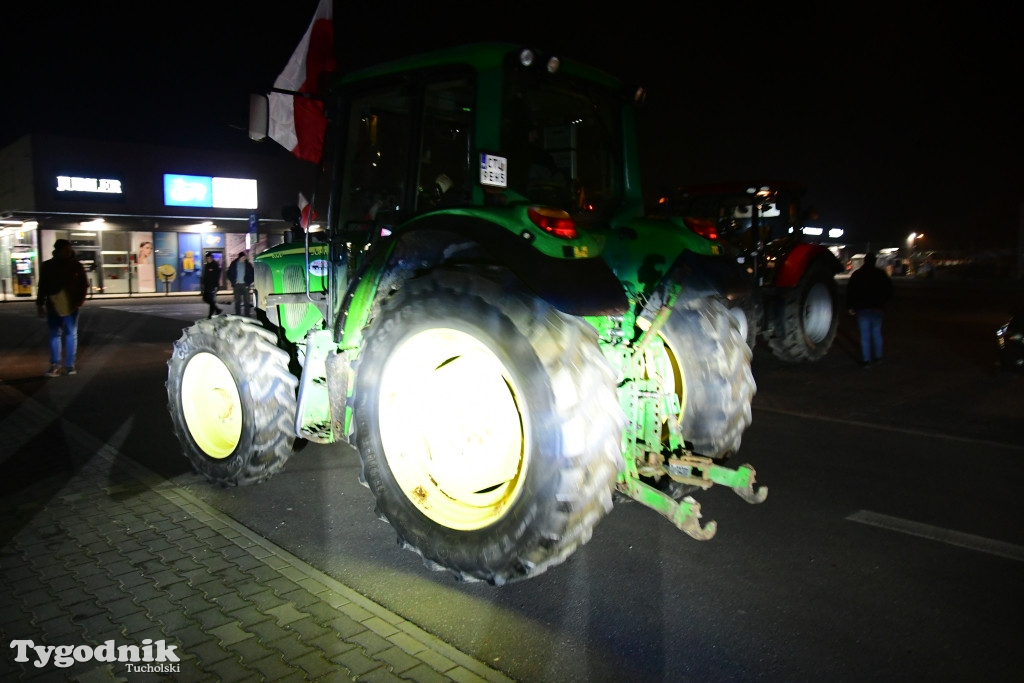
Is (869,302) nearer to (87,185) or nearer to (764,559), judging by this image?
(764,559)

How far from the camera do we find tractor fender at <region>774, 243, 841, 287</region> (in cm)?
1172

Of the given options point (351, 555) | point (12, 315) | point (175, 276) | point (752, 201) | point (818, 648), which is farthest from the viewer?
point (175, 276)

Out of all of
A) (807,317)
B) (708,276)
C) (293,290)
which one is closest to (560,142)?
(708,276)

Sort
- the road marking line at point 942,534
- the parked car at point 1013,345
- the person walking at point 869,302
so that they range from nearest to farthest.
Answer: the road marking line at point 942,534
the parked car at point 1013,345
the person walking at point 869,302

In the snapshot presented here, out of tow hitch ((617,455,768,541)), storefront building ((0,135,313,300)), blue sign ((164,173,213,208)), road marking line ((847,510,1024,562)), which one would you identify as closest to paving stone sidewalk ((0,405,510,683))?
tow hitch ((617,455,768,541))

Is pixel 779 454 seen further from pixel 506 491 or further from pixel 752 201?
pixel 752 201

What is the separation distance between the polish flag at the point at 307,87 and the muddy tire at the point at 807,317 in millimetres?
8796

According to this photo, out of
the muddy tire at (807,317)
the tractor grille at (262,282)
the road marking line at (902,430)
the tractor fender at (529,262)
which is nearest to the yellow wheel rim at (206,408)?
the tractor grille at (262,282)

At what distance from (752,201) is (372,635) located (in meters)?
11.2

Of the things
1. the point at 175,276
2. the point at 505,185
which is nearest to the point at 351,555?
the point at 505,185

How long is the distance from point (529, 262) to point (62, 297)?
9.51 m

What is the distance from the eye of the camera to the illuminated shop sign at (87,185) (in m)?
29.9

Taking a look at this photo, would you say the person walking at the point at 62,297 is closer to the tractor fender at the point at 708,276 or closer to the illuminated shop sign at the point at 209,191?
the tractor fender at the point at 708,276

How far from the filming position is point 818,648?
346 cm
